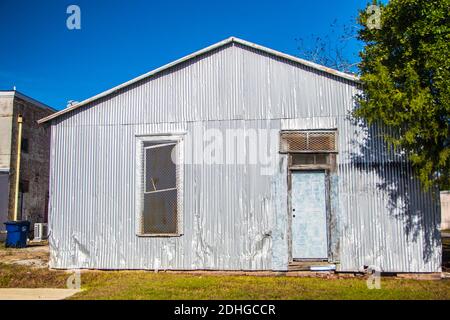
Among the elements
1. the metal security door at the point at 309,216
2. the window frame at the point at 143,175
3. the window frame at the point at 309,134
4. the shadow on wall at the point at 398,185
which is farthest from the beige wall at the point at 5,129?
the shadow on wall at the point at 398,185

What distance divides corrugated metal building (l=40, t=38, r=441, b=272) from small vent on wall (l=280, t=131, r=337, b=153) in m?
0.02

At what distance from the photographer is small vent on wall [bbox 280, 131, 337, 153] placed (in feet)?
31.6

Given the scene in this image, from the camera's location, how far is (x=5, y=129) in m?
19.0

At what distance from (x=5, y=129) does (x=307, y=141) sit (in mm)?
14627

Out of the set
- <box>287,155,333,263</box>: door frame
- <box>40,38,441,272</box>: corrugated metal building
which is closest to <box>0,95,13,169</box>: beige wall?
<box>40,38,441,272</box>: corrugated metal building

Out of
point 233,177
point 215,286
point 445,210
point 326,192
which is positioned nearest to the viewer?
point 215,286

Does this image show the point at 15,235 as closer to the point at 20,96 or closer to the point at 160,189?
the point at 20,96

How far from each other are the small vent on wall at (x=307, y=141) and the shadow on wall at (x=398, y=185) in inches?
18.9

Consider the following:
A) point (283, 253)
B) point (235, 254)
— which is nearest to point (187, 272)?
point (235, 254)

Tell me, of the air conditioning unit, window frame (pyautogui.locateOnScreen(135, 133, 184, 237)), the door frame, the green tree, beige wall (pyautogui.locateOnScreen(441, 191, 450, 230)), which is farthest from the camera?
beige wall (pyautogui.locateOnScreen(441, 191, 450, 230))

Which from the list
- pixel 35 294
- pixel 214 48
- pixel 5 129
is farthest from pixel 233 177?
pixel 5 129

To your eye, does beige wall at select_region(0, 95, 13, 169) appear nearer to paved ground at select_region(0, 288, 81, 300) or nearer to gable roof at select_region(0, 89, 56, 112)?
gable roof at select_region(0, 89, 56, 112)

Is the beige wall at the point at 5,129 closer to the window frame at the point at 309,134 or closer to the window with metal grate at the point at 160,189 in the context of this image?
the window with metal grate at the point at 160,189
